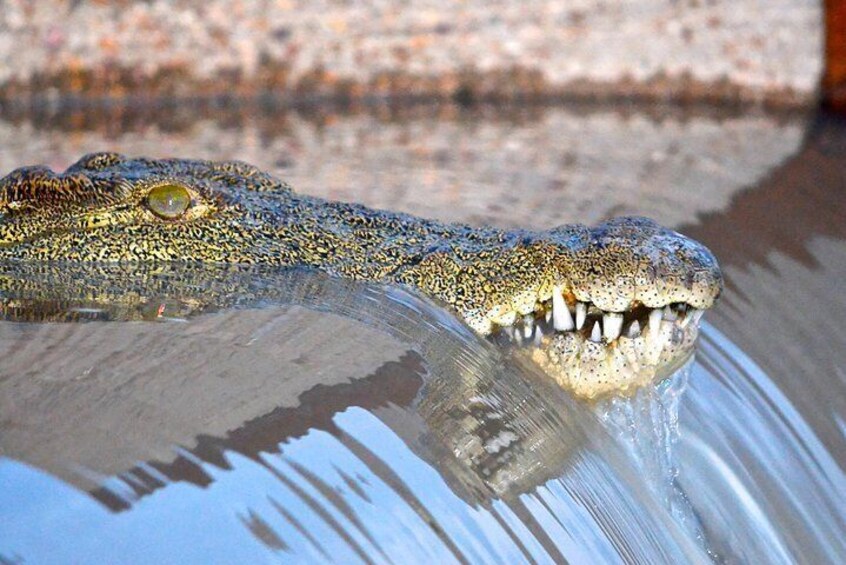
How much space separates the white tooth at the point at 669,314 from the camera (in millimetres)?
2934

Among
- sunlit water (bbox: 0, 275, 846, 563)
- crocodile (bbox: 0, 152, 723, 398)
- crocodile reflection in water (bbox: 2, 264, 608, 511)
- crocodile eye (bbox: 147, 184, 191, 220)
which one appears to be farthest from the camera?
crocodile eye (bbox: 147, 184, 191, 220)

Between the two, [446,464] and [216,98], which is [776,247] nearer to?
[446,464]

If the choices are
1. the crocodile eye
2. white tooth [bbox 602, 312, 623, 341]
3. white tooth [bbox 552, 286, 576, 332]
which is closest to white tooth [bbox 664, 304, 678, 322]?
white tooth [bbox 602, 312, 623, 341]

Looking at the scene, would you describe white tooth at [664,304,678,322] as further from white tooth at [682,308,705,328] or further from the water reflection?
the water reflection

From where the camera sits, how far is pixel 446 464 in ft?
7.38

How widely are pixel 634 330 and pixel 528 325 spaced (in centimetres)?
24

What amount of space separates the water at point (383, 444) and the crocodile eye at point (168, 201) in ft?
0.79

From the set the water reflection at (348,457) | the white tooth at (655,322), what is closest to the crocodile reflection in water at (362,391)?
the water reflection at (348,457)

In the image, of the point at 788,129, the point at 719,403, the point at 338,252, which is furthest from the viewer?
the point at 788,129

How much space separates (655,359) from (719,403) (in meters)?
0.87

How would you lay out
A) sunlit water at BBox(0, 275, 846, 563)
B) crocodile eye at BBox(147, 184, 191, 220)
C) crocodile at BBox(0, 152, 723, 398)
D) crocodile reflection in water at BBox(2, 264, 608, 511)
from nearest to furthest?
sunlit water at BBox(0, 275, 846, 563) < crocodile reflection in water at BBox(2, 264, 608, 511) < crocodile at BBox(0, 152, 723, 398) < crocodile eye at BBox(147, 184, 191, 220)

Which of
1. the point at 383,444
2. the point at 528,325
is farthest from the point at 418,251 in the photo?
the point at 383,444

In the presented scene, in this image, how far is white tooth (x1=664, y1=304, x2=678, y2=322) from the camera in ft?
9.62

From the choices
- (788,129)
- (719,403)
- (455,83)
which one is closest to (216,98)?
(455,83)
